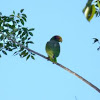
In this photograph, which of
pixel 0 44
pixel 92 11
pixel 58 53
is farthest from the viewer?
pixel 0 44

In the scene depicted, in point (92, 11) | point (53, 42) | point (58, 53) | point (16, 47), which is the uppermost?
point (16, 47)

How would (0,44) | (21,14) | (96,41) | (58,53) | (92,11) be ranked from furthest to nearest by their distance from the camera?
(21,14)
(0,44)
(96,41)
(58,53)
(92,11)

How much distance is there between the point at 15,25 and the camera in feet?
16.3

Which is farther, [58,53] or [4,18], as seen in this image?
[4,18]

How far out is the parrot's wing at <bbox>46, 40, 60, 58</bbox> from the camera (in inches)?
136

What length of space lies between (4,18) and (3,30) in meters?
0.40

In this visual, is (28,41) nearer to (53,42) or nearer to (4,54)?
(4,54)

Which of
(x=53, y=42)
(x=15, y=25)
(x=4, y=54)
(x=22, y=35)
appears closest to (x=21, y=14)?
(x=15, y=25)

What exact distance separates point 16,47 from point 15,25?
64cm

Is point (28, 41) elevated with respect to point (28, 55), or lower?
elevated

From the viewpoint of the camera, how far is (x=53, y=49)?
11.7 ft

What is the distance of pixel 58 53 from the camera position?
141 inches

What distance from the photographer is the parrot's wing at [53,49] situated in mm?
3455

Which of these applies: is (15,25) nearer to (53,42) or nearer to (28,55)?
(28,55)
